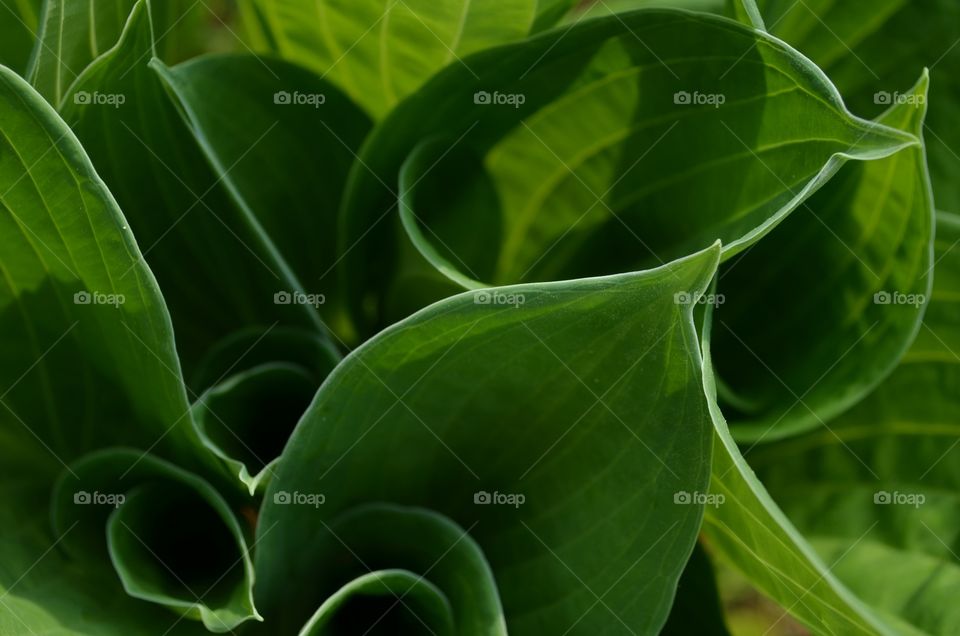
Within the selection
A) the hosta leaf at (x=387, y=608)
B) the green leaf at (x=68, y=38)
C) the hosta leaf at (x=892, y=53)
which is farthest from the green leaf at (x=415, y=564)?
the hosta leaf at (x=892, y=53)

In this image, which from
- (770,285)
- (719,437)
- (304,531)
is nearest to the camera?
(719,437)

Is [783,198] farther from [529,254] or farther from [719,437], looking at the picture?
[529,254]

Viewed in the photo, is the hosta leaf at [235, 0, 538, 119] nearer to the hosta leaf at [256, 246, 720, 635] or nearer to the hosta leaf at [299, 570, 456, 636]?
the hosta leaf at [256, 246, 720, 635]

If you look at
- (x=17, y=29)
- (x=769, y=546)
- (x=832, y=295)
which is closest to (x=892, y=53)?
(x=832, y=295)

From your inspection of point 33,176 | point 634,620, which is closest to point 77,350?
point 33,176

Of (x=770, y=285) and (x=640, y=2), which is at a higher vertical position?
(x=640, y=2)

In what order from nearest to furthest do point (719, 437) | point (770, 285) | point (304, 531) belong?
point (719, 437) → point (304, 531) → point (770, 285)

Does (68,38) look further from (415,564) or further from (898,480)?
(898,480)
